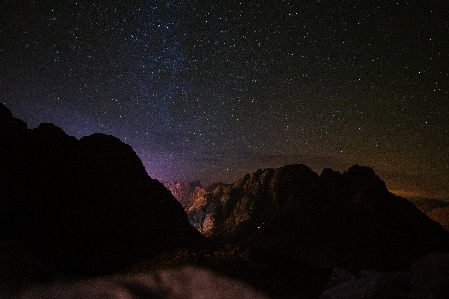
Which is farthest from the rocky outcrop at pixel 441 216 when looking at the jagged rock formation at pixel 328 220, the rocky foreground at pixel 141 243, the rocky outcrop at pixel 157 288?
the rocky outcrop at pixel 157 288

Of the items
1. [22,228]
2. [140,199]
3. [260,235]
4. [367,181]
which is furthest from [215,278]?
[367,181]

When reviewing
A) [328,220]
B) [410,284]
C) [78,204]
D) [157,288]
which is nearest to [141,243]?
[78,204]

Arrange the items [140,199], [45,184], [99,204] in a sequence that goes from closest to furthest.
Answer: [45,184] → [99,204] → [140,199]

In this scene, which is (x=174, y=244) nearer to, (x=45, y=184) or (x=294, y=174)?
(x=45, y=184)

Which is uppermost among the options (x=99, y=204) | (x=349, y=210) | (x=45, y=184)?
(x=45, y=184)

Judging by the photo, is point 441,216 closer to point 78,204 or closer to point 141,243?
point 141,243

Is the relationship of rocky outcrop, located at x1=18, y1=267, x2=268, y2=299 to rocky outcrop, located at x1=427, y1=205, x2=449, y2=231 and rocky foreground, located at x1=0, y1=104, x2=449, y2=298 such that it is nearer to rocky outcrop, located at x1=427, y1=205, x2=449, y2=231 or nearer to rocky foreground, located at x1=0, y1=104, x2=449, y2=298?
rocky foreground, located at x1=0, y1=104, x2=449, y2=298
